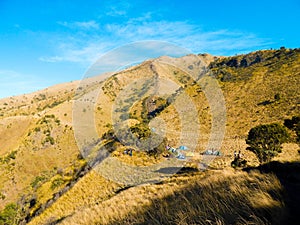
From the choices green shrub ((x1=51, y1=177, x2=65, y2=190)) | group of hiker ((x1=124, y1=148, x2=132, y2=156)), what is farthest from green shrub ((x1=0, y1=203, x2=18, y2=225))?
group of hiker ((x1=124, y1=148, x2=132, y2=156))

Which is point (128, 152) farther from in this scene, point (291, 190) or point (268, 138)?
point (291, 190)

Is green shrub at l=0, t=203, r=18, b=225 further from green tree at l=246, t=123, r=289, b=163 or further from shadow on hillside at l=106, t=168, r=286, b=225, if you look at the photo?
shadow on hillside at l=106, t=168, r=286, b=225

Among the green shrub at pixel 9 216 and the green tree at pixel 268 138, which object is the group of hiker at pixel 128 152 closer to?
the green tree at pixel 268 138

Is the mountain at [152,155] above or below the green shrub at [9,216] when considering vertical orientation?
above

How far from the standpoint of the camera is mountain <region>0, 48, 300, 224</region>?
5.64 meters

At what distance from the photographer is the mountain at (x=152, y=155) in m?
5.64

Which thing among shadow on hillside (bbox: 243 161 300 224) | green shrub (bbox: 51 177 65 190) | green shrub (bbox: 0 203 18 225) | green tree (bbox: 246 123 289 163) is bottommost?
green shrub (bbox: 0 203 18 225)

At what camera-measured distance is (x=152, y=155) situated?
1121 inches

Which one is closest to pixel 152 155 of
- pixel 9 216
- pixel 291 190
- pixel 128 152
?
pixel 128 152

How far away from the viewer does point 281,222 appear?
3.49 meters

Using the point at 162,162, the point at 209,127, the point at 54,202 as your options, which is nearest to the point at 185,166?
the point at 162,162

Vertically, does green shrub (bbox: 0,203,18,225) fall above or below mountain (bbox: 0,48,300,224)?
below

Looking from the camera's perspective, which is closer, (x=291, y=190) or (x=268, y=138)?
(x=291, y=190)

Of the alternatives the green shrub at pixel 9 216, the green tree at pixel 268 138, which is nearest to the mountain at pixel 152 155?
the green shrub at pixel 9 216
